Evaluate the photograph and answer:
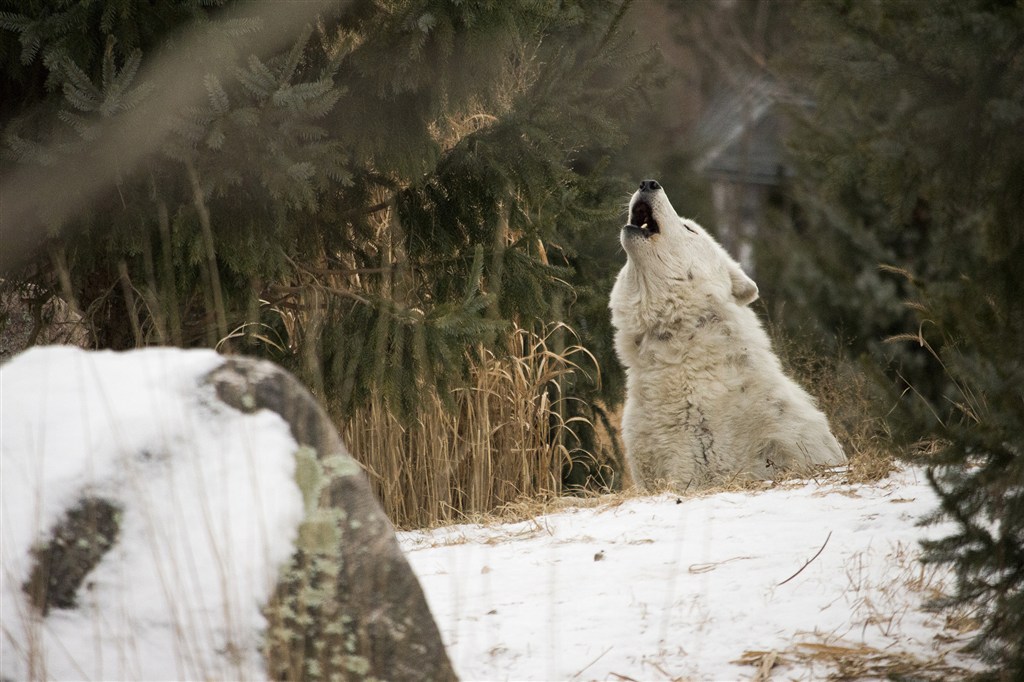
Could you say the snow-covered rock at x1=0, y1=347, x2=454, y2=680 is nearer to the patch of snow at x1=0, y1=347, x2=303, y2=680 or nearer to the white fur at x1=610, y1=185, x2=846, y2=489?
the patch of snow at x1=0, y1=347, x2=303, y2=680

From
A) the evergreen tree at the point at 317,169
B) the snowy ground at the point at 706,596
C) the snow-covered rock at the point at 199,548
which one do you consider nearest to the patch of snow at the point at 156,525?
the snow-covered rock at the point at 199,548

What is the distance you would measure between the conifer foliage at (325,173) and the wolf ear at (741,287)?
928 mm

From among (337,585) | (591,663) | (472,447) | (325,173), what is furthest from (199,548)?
(472,447)

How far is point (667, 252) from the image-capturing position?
6.57 metres

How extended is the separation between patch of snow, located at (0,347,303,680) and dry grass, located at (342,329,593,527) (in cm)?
378

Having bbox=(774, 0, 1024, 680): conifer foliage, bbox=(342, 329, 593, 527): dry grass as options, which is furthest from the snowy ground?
bbox=(342, 329, 593, 527): dry grass

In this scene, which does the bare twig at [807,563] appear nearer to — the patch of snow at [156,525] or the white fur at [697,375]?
the patch of snow at [156,525]

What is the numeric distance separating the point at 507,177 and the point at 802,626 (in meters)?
3.30

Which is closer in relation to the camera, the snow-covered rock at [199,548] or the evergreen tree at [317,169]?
the snow-covered rock at [199,548]

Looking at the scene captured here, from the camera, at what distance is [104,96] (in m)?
4.62

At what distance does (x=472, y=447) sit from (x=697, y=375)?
1.51 m

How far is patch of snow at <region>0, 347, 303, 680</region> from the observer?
8.08 feet

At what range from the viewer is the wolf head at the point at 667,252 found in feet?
21.5

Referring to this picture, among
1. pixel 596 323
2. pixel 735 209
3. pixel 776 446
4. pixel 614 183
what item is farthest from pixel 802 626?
pixel 735 209
